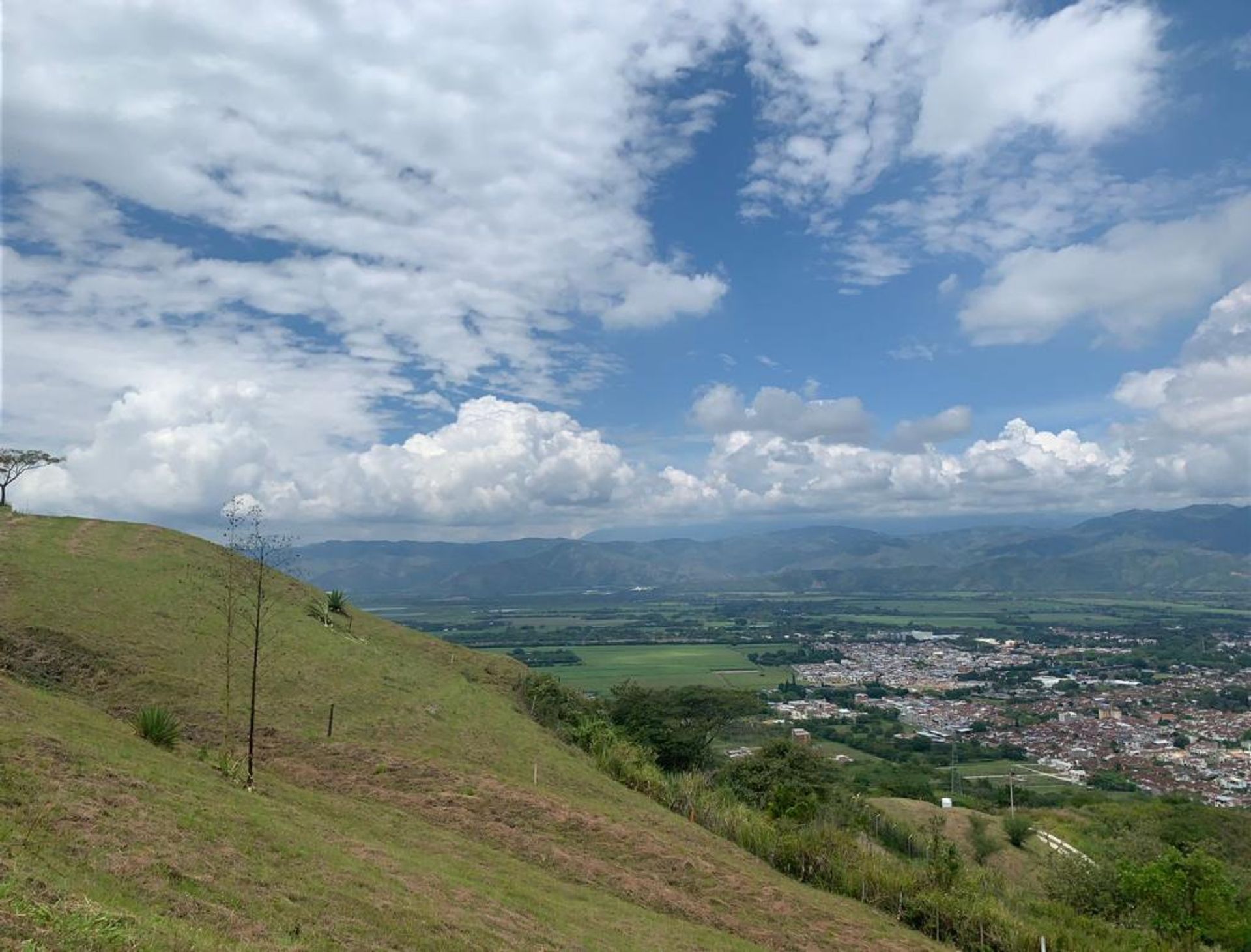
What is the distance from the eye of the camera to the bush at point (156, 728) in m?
20.5

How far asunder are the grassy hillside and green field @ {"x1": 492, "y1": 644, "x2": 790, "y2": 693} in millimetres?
68712

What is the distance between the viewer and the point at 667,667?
5325 inches

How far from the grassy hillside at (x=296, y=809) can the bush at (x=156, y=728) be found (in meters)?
0.82

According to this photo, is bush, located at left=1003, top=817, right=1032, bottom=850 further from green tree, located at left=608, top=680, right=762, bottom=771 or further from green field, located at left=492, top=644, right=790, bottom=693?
green field, located at left=492, top=644, right=790, bottom=693

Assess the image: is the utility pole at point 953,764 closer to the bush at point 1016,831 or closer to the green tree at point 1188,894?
the bush at point 1016,831

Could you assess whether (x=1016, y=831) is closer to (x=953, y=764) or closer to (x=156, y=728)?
(x=953, y=764)

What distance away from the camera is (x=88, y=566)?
115 feet

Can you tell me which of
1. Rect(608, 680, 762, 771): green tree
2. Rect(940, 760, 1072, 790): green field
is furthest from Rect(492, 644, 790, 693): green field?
Rect(608, 680, 762, 771): green tree

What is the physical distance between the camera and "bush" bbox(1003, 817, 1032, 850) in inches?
1666

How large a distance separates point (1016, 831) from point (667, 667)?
95063 mm

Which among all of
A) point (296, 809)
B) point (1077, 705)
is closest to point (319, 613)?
point (296, 809)

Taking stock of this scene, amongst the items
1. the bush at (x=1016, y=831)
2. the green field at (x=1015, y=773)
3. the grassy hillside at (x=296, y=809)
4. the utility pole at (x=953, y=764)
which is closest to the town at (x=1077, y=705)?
the utility pole at (x=953, y=764)

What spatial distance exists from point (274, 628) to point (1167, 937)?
127 feet

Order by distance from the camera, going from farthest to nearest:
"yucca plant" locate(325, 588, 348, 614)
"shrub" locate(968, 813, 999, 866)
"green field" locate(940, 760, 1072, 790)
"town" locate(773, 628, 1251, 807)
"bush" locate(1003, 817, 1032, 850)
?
1. "town" locate(773, 628, 1251, 807)
2. "green field" locate(940, 760, 1072, 790)
3. "yucca plant" locate(325, 588, 348, 614)
4. "bush" locate(1003, 817, 1032, 850)
5. "shrub" locate(968, 813, 999, 866)
